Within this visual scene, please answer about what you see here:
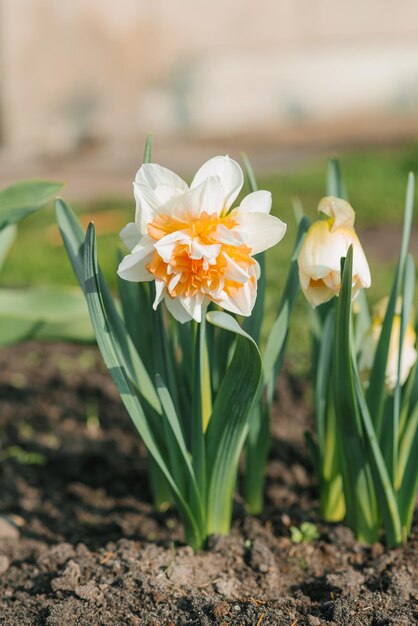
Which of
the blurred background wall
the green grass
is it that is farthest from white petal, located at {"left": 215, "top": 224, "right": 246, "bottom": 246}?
the blurred background wall

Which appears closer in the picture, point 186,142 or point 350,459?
point 350,459

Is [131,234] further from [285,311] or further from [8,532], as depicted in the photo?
[8,532]

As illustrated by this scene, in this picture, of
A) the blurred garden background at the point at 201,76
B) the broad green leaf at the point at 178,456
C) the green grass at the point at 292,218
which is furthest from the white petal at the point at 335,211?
the blurred garden background at the point at 201,76

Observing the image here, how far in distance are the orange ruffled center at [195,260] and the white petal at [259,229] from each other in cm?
2

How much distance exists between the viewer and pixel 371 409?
67.7 inches

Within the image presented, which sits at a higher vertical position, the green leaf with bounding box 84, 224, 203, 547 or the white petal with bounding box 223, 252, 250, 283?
the white petal with bounding box 223, 252, 250, 283

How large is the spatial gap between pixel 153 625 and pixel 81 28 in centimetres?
847

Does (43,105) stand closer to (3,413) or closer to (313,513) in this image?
(3,413)

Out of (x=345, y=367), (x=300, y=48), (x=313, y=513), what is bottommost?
(x=313, y=513)

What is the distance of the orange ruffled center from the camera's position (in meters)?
1.33

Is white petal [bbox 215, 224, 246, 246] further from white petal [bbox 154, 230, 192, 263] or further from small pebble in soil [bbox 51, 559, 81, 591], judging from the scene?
small pebble in soil [bbox 51, 559, 81, 591]

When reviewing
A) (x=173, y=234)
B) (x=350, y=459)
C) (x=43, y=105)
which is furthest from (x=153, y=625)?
(x=43, y=105)

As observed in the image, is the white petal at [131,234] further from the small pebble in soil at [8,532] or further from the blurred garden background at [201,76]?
the blurred garden background at [201,76]

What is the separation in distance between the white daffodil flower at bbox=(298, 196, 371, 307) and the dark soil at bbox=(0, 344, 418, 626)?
0.59m
